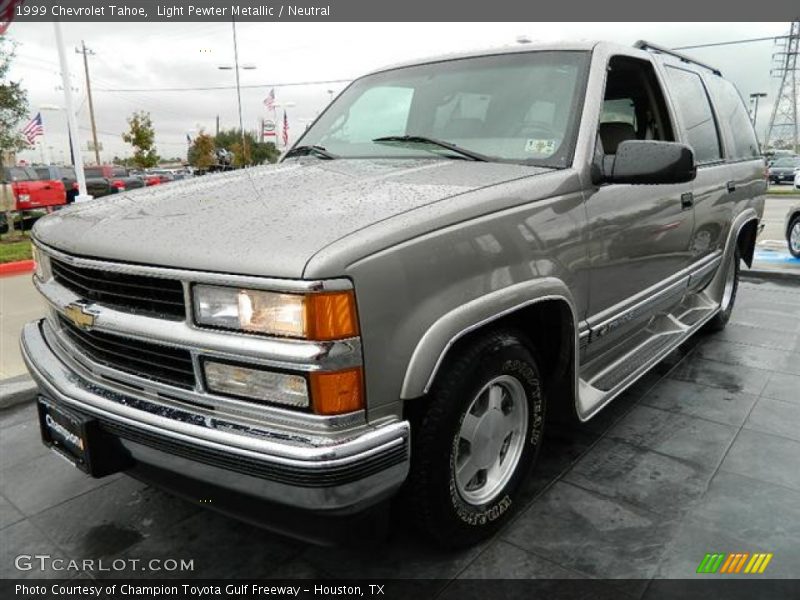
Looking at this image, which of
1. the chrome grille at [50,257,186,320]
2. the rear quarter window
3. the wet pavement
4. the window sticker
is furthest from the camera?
the rear quarter window

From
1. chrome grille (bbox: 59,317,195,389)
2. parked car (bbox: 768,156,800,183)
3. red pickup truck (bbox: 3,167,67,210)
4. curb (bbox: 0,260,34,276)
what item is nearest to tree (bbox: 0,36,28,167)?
red pickup truck (bbox: 3,167,67,210)

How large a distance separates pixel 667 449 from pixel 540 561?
47.5 inches

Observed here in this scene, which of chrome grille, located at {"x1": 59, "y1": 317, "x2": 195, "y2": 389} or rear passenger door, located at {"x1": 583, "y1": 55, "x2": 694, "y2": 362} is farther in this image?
rear passenger door, located at {"x1": 583, "y1": 55, "x2": 694, "y2": 362}

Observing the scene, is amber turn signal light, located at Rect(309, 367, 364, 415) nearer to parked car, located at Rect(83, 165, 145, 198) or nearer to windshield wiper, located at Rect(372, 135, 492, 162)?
windshield wiper, located at Rect(372, 135, 492, 162)

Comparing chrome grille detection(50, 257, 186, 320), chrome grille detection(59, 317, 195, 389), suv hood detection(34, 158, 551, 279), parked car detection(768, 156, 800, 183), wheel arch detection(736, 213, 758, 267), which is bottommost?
parked car detection(768, 156, 800, 183)

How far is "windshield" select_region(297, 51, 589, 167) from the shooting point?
270cm

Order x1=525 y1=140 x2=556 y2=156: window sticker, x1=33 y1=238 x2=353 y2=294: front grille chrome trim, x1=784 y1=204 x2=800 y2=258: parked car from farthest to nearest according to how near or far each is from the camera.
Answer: x1=784 y1=204 x2=800 y2=258: parked car
x1=525 y1=140 x2=556 y2=156: window sticker
x1=33 y1=238 x2=353 y2=294: front grille chrome trim

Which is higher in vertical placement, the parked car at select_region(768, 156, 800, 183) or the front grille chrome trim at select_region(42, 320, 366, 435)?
the front grille chrome trim at select_region(42, 320, 366, 435)

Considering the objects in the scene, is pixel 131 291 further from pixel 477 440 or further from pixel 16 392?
pixel 16 392

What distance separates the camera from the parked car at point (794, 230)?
8.70 m

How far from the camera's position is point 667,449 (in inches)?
123

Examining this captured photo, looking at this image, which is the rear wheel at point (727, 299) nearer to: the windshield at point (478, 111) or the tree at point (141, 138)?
the windshield at point (478, 111)

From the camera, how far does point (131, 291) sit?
77.6 inches

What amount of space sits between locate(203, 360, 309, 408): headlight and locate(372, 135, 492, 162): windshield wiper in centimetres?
143
